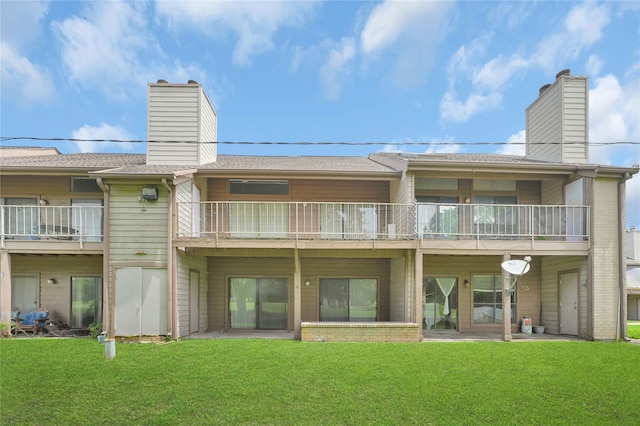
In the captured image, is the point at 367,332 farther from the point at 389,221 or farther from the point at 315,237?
the point at 389,221

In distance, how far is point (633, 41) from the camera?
11.4 m

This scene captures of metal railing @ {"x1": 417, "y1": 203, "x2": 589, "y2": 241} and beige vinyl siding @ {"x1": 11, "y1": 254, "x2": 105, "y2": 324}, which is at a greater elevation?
metal railing @ {"x1": 417, "y1": 203, "x2": 589, "y2": 241}

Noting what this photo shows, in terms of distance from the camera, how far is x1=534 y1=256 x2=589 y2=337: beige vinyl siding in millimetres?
11945

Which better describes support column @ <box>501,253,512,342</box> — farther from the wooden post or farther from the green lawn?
the green lawn

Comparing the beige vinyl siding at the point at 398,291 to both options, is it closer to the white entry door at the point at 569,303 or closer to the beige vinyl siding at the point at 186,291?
the white entry door at the point at 569,303

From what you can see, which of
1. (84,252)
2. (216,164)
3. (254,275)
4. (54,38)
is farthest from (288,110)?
(84,252)

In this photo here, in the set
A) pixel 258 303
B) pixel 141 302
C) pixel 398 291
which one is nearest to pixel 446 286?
pixel 398 291

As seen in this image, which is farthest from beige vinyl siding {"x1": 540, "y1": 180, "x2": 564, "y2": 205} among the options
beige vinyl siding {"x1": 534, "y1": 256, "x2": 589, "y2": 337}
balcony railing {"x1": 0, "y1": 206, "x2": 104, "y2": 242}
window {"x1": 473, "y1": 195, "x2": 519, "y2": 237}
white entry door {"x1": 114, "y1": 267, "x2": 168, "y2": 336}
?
balcony railing {"x1": 0, "y1": 206, "x2": 104, "y2": 242}

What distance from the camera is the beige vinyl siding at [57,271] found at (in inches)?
516

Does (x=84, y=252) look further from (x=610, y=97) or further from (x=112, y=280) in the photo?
(x=610, y=97)

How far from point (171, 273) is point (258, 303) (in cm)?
353

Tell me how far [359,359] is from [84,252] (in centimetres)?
800

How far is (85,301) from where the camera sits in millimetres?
13156

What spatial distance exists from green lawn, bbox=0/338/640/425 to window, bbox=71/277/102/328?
Answer: 10.7 feet
